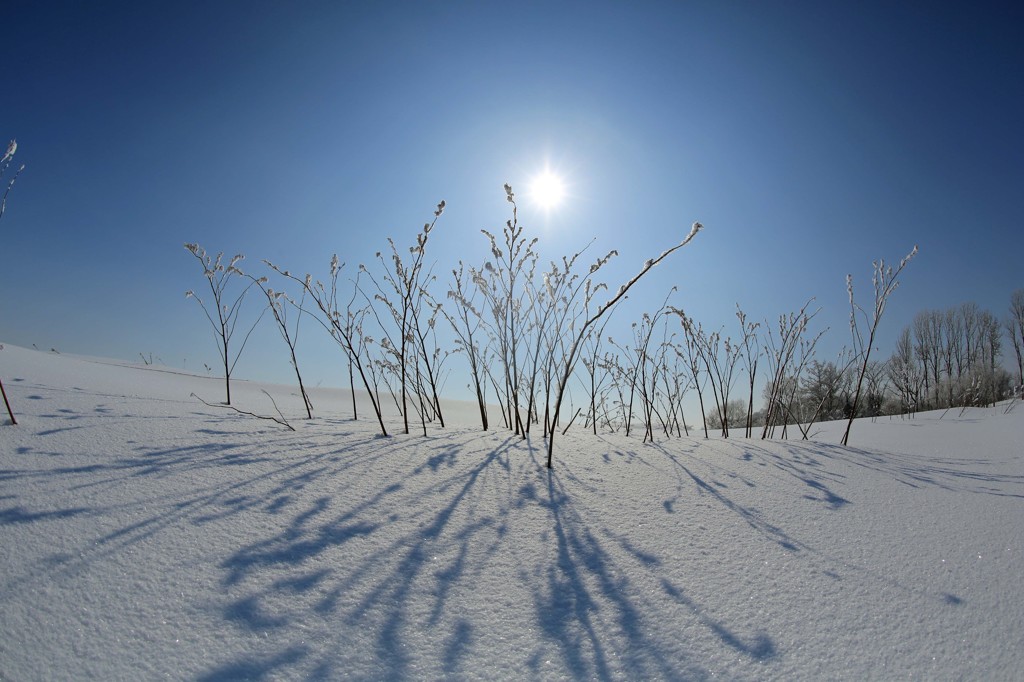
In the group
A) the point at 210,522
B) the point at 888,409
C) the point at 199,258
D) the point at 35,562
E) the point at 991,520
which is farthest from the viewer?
the point at 888,409

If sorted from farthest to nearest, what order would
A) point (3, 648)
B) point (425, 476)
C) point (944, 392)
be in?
point (944, 392) → point (425, 476) → point (3, 648)

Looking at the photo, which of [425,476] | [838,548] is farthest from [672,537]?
[425,476]

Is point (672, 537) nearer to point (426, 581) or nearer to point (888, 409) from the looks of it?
point (426, 581)

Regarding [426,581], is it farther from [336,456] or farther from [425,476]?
[336,456]

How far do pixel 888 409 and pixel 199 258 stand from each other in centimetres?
1146

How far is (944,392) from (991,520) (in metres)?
13.0

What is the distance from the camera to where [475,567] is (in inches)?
37.3

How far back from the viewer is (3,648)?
66 cm

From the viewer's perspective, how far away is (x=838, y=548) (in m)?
1.06

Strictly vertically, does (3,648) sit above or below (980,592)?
above

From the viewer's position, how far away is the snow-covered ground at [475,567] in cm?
71

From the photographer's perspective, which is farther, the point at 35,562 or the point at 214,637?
the point at 35,562

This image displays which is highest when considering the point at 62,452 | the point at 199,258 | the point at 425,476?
the point at 199,258

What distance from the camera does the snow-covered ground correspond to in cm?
71
